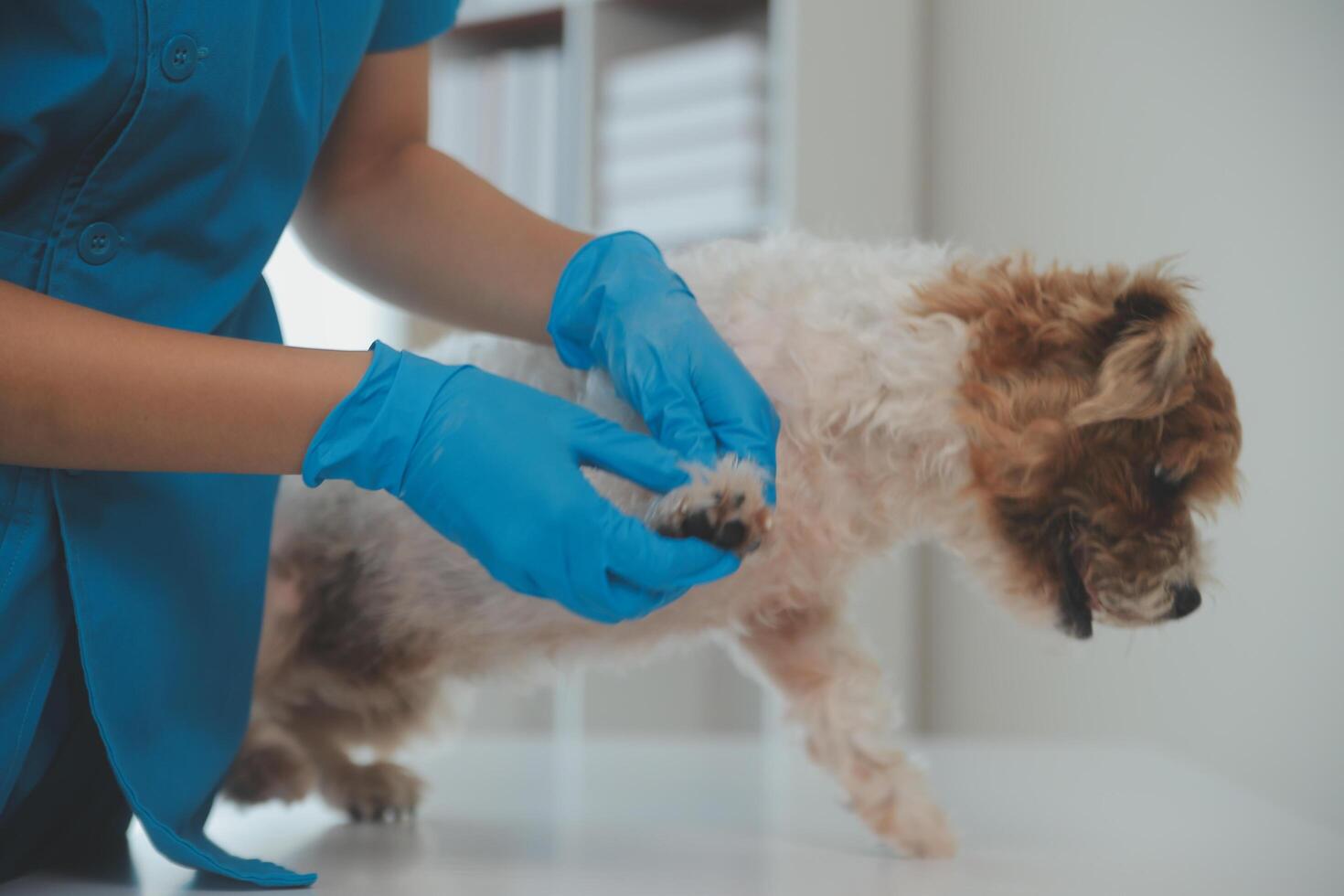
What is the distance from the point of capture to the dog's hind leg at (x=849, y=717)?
0.92 metres

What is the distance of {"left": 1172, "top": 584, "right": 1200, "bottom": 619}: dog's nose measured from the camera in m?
0.92

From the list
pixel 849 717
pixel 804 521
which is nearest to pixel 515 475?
pixel 804 521

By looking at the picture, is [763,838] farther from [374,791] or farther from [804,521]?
[374,791]

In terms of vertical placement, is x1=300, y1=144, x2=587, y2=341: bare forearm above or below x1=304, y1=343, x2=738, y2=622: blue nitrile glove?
above

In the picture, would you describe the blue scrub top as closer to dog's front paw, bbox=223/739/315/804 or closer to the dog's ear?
dog's front paw, bbox=223/739/315/804

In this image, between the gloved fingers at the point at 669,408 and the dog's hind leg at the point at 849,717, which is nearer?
the gloved fingers at the point at 669,408

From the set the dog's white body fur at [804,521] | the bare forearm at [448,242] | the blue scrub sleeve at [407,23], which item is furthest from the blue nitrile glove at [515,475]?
the blue scrub sleeve at [407,23]

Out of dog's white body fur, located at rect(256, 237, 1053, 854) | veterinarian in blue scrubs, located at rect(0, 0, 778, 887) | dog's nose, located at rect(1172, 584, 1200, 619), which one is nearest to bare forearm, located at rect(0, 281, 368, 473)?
veterinarian in blue scrubs, located at rect(0, 0, 778, 887)

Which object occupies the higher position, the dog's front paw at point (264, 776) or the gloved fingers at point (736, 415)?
Result: the gloved fingers at point (736, 415)

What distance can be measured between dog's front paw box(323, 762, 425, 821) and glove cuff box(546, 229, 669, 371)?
0.44 m

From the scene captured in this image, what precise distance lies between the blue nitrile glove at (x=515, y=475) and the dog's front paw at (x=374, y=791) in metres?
0.44

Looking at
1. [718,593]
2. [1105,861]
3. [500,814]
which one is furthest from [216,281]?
[1105,861]

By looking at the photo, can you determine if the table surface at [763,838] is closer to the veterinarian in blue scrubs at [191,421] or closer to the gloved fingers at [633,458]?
the veterinarian in blue scrubs at [191,421]

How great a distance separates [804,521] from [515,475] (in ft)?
0.99
